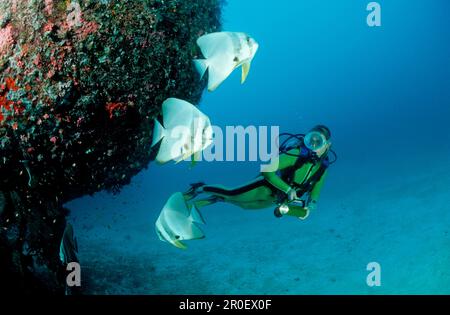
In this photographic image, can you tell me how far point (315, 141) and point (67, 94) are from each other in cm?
317

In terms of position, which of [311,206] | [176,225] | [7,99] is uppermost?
[7,99]

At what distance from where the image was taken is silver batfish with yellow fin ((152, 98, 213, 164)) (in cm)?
229

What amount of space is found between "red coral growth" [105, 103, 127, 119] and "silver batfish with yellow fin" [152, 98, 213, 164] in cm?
129

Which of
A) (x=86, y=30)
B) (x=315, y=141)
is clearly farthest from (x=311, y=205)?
(x=86, y=30)

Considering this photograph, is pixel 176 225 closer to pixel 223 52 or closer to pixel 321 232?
pixel 223 52

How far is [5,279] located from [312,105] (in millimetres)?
75824

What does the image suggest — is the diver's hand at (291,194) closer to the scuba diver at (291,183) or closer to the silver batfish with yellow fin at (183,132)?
the scuba diver at (291,183)

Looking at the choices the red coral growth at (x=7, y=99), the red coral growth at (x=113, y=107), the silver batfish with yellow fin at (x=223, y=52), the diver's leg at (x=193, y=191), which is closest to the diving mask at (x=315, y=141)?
the diver's leg at (x=193, y=191)

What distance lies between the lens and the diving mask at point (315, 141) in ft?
14.8

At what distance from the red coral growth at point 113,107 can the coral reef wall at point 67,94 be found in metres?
0.01

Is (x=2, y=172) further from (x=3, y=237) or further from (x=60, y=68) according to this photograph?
(x=60, y=68)

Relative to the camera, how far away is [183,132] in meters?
2.35

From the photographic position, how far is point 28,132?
10.8ft
